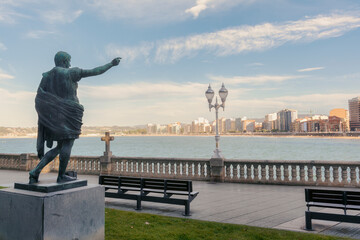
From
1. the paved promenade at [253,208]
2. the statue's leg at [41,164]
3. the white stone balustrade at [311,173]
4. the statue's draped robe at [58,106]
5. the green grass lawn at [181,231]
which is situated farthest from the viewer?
the white stone balustrade at [311,173]

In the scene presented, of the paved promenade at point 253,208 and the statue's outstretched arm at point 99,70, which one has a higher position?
the statue's outstretched arm at point 99,70

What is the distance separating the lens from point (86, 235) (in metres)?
Answer: 5.39

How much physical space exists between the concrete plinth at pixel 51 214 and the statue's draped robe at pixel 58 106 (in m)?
1.07

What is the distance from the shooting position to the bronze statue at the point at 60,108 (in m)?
5.51

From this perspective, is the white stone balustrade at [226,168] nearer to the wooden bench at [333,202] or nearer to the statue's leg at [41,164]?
the wooden bench at [333,202]

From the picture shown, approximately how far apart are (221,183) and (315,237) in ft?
27.5

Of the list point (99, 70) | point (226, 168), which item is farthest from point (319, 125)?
point (99, 70)

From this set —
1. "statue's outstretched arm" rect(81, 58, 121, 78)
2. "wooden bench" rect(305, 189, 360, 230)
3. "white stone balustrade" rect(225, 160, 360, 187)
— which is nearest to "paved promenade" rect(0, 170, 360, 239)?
"wooden bench" rect(305, 189, 360, 230)

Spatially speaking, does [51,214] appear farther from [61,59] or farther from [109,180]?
[109,180]

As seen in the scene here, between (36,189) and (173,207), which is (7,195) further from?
(173,207)

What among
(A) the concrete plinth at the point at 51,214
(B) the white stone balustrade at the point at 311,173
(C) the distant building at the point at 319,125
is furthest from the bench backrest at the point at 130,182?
(C) the distant building at the point at 319,125

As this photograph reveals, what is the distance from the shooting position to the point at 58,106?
5496 mm

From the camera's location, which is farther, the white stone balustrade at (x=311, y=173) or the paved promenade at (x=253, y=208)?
the white stone balustrade at (x=311, y=173)

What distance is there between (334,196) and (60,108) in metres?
6.29
